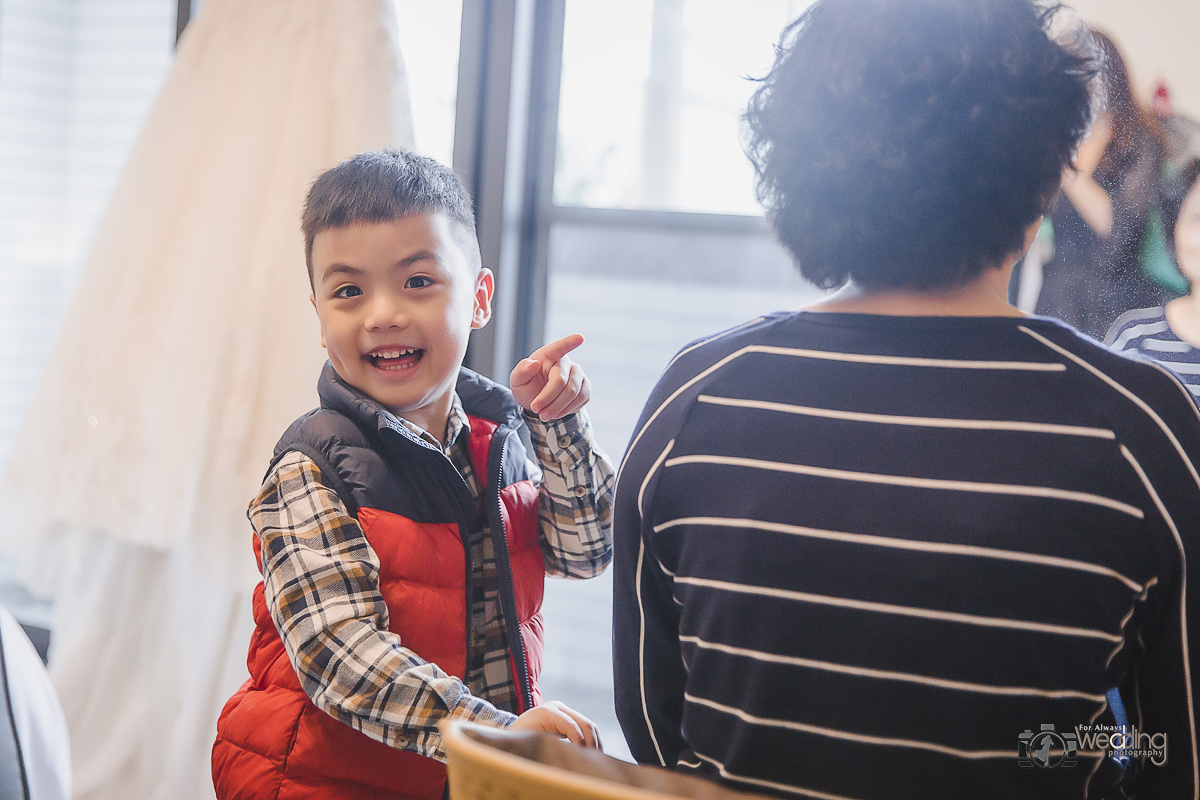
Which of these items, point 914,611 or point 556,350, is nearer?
point 914,611

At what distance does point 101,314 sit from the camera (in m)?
1.69

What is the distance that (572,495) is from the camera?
117 centimetres

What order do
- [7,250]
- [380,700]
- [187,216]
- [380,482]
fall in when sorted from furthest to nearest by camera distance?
[7,250] → [187,216] → [380,482] → [380,700]

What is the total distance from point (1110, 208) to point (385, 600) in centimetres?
107

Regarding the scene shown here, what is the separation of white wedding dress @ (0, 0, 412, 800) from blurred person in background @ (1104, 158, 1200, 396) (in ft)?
3.92

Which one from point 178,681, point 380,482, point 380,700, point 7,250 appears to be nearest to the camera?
point 380,700

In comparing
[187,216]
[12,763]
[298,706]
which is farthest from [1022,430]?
[187,216]

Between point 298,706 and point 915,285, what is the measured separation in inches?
30.6

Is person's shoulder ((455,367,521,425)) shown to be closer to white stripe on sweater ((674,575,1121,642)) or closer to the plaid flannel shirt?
the plaid flannel shirt

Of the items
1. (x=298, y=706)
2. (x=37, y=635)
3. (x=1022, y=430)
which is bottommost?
(x=37, y=635)

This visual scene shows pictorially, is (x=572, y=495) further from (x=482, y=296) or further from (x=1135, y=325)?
(x=1135, y=325)

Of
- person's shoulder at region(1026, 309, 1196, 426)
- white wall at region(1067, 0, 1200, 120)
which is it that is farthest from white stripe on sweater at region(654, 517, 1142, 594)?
white wall at region(1067, 0, 1200, 120)

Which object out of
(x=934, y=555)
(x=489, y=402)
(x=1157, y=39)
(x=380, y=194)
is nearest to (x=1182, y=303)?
(x=1157, y=39)

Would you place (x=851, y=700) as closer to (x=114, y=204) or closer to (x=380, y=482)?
(x=380, y=482)
